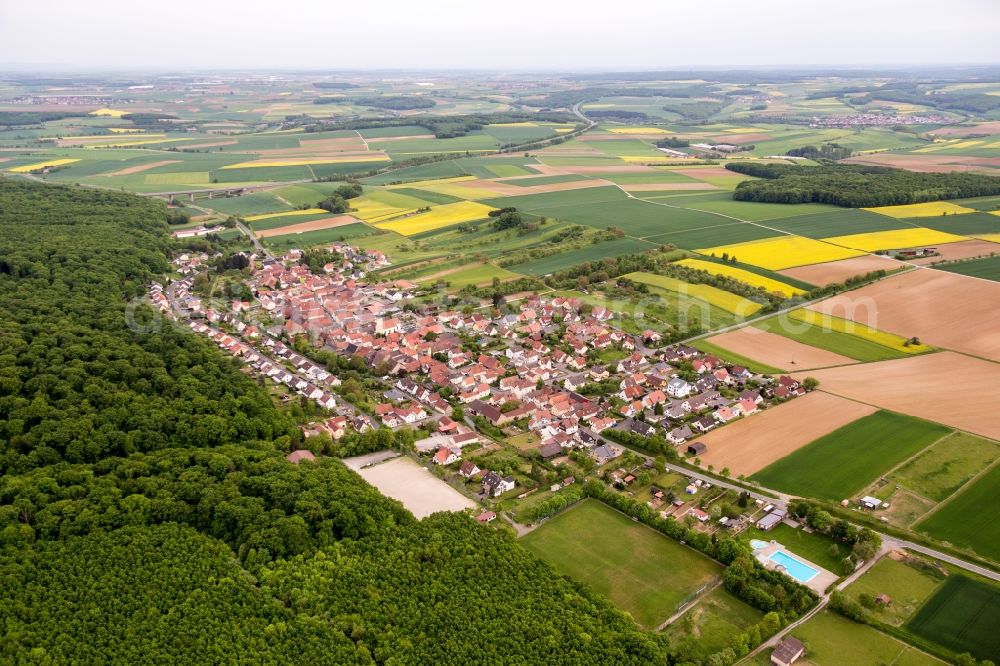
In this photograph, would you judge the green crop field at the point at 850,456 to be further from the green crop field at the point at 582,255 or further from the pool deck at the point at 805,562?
the green crop field at the point at 582,255

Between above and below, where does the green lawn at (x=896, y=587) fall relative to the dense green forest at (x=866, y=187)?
below

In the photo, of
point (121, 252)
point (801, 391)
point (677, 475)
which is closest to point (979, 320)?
point (801, 391)

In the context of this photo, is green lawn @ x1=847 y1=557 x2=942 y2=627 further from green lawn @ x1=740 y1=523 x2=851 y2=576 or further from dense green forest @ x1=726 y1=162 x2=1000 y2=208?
dense green forest @ x1=726 y1=162 x2=1000 y2=208

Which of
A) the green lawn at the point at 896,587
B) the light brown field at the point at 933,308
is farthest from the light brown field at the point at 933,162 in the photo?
the green lawn at the point at 896,587

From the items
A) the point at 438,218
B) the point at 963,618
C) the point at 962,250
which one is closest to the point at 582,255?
the point at 438,218

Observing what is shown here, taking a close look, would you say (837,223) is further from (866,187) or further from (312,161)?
(312,161)

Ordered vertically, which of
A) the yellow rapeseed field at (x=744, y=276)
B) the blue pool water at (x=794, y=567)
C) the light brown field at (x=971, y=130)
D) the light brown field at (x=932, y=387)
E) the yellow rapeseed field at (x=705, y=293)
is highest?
the light brown field at (x=971, y=130)
